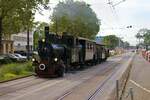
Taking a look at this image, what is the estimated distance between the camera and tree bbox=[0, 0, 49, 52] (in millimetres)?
48250

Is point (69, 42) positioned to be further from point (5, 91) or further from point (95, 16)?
point (95, 16)

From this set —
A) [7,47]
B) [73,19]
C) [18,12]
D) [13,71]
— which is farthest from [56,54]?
[7,47]

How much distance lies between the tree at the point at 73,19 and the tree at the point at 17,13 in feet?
34.7

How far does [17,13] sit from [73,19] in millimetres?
26515

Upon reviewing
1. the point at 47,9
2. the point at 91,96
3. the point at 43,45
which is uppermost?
the point at 47,9

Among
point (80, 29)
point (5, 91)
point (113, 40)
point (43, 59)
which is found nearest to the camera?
point (5, 91)

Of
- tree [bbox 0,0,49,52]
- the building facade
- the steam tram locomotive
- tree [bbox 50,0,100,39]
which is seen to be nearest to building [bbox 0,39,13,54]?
the building facade

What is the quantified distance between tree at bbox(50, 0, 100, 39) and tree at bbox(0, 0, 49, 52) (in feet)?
34.7

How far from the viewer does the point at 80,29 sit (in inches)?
3113

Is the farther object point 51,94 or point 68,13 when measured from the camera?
point 68,13

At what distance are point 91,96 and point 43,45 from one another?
14.2 m

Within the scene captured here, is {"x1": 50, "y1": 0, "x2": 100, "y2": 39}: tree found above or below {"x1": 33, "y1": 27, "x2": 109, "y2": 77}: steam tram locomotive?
above

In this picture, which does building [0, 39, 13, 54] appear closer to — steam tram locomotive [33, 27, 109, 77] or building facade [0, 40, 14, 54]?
building facade [0, 40, 14, 54]

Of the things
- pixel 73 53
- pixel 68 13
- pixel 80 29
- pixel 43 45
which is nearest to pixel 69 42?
pixel 73 53
